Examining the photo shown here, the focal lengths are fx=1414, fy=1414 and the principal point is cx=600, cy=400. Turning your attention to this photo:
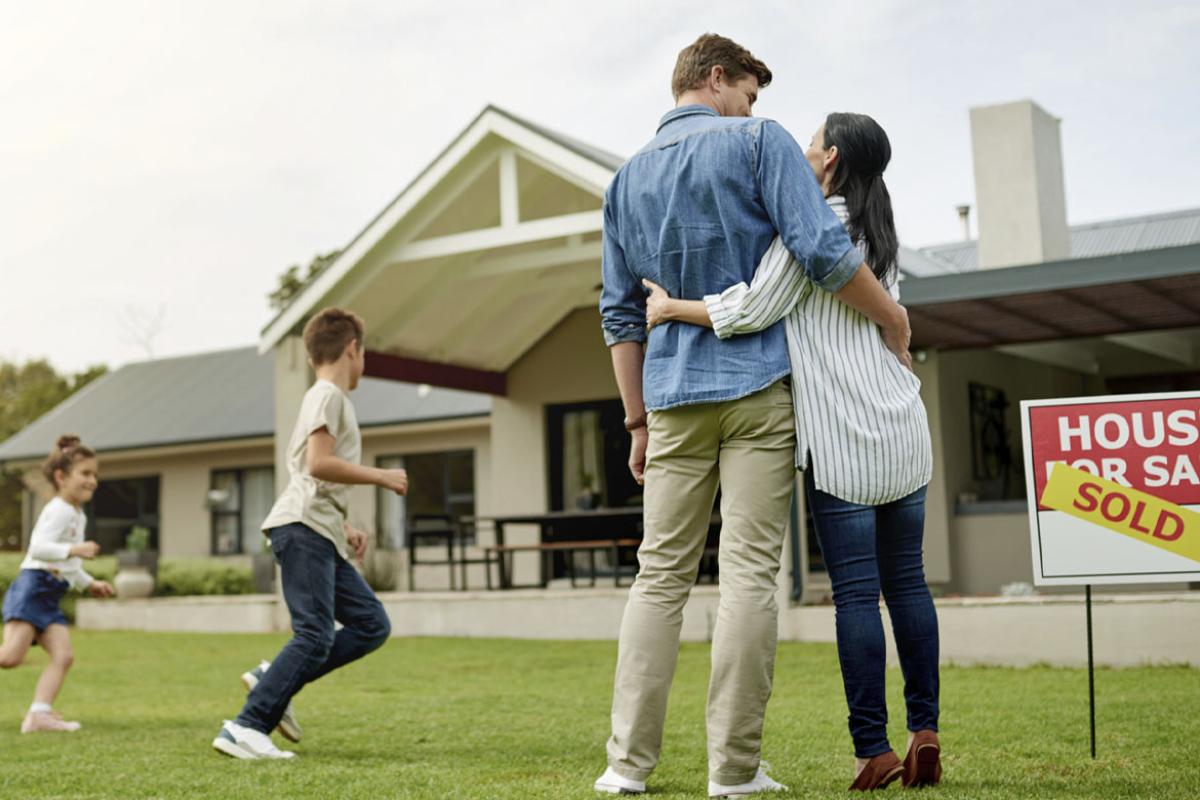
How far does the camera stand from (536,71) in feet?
60.8

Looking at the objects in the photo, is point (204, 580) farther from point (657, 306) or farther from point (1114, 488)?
point (657, 306)

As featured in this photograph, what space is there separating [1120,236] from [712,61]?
69.0 ft

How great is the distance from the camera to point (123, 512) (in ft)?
87.8

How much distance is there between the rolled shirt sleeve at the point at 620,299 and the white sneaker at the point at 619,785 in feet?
3.98

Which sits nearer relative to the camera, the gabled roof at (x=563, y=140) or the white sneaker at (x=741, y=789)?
the white sneaker at (x=741, y=789)

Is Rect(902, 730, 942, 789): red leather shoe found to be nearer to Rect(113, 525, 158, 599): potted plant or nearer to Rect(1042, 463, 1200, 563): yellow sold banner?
Rect(1042, 463, 1200, 563): yellow sold banner

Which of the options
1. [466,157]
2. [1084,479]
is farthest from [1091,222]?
[1084,479]

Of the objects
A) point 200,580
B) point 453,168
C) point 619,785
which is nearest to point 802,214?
point 619,785

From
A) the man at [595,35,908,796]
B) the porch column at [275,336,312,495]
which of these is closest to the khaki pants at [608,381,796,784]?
the man at [595,35,908,796]

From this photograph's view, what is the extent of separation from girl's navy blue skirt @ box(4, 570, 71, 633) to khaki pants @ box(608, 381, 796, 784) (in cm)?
417

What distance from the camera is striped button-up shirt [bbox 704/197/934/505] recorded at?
3666mm

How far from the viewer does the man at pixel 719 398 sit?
142 inches

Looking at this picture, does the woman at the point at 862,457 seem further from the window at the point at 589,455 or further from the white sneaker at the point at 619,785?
the window at the point at 589,455

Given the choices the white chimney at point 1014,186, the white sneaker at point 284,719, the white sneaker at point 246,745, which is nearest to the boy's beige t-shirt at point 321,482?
the white sneaker at point 284,719
